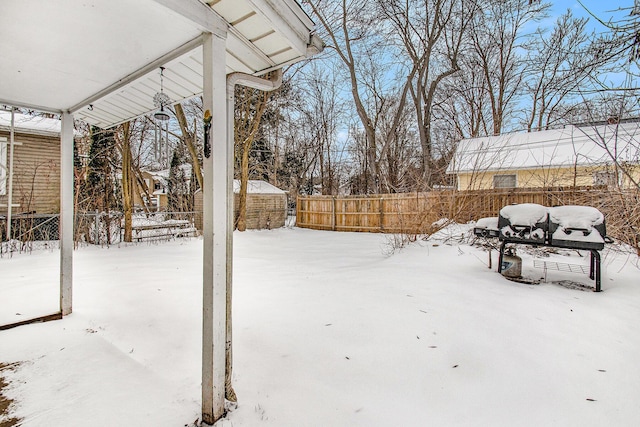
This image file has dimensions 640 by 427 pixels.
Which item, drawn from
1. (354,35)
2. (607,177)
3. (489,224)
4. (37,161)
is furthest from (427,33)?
(37,161)

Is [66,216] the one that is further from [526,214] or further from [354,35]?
[354,35]

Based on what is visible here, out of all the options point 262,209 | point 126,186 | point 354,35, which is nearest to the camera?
point 126,186

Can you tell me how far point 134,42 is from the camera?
1.76 m

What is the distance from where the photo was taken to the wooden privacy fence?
22.6 feet

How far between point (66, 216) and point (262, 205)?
32.4 ft

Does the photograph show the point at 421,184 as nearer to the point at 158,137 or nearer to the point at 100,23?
the point at 158,137

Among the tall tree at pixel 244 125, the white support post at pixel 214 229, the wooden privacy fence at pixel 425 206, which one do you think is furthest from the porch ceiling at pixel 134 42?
the tall tree at pixel 244 125

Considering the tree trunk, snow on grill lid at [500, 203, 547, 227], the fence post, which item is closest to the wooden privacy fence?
the fence post

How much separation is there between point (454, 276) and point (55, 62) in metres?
4.55

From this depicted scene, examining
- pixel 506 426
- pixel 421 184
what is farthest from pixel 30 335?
pixel 421 184

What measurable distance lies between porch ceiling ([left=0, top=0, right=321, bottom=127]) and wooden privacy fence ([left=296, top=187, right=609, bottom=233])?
528cm

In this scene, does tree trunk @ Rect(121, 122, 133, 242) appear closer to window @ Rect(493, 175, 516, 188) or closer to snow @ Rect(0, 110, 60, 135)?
snow @ Rect(0, 110, 60, 135)

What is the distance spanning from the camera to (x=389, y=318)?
9.29 ft

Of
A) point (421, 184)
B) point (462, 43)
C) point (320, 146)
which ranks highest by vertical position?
point (462, 43)
